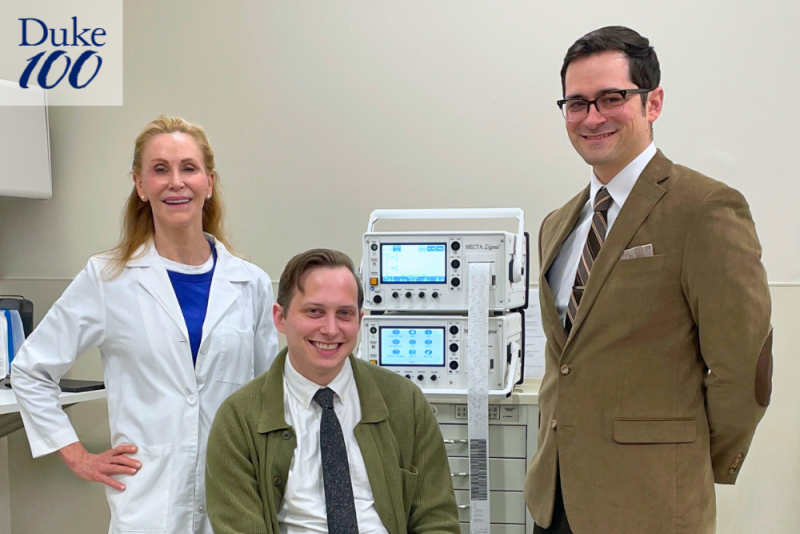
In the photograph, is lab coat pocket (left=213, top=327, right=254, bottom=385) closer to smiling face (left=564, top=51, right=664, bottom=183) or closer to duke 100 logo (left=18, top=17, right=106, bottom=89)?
smiling face (left=564, top=51, right=664, bottom=183)

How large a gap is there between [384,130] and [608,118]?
189 cm

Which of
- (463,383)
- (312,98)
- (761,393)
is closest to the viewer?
(761,393)

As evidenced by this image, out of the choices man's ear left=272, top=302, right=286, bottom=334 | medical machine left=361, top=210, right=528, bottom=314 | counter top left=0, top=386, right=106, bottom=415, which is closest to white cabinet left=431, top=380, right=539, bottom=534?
medical machine left=361, top=210, right=528, bottom=314

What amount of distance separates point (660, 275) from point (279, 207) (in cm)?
224

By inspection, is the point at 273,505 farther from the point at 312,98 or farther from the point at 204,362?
the point at 312,98

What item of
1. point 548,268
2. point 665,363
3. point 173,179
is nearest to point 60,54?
point 173,179

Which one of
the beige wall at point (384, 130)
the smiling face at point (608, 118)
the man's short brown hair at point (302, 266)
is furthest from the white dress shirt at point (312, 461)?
the beige wall at point (384, 130)

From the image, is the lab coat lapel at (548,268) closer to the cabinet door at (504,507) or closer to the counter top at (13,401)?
the cabinet door at (504,507)

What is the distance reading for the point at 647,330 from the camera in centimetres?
137

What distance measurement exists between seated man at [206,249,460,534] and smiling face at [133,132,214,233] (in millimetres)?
295

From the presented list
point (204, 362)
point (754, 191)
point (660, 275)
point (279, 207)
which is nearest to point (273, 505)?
point (204, 362)

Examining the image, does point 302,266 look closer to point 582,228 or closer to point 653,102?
point 582,228

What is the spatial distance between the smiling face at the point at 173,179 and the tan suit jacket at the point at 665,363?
935 millimetres

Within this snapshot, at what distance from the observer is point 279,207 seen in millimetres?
3299
